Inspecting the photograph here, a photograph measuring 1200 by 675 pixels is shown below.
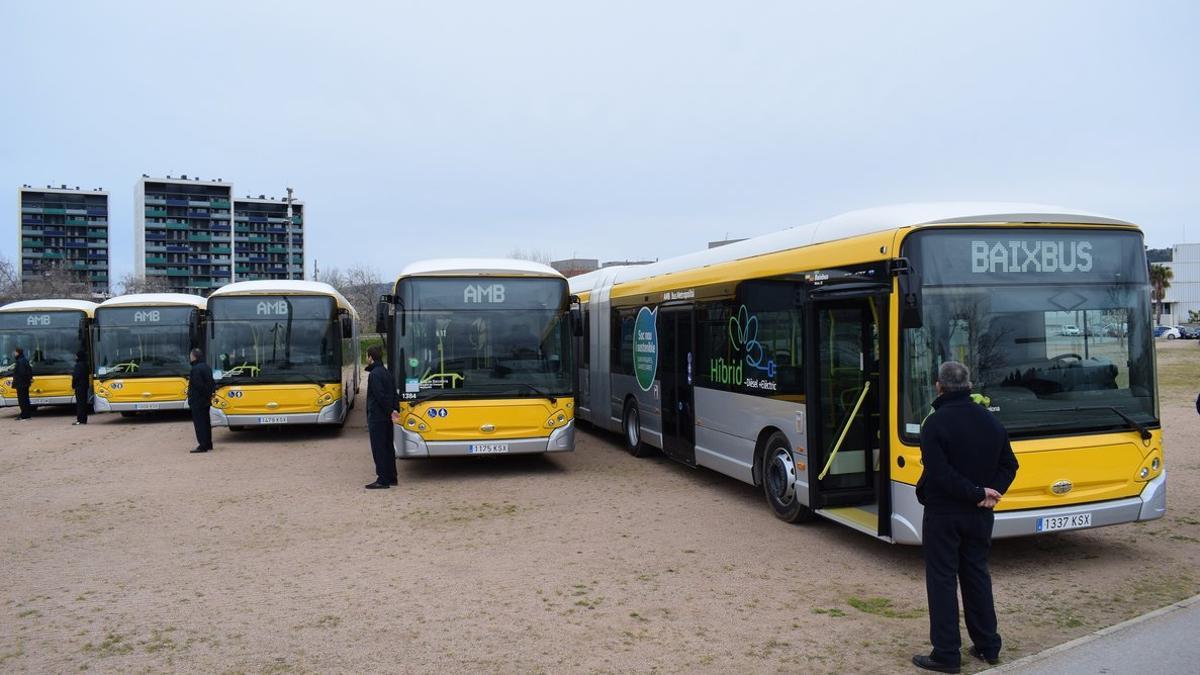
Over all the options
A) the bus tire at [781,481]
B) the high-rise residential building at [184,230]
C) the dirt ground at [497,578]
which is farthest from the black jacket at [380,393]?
the high-rise residential building at [184,230]

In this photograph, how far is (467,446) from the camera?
11.8m

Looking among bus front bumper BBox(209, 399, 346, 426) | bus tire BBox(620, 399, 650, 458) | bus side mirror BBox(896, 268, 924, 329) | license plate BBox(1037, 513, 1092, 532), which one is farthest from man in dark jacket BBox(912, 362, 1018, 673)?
bus front bumper BBox(209, 399, 346, 426)

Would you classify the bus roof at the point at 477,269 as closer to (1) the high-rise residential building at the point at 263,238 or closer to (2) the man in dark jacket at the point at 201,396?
(2) the man in dark jacket at the point at 201,396

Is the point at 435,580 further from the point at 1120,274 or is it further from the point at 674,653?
the point at 1120,274

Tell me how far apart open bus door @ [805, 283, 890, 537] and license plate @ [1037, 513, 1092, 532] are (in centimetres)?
142

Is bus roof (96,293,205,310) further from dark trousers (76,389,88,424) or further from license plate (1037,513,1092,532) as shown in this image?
license plate (1037,513,1092,532)

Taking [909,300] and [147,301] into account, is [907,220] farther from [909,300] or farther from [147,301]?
[147,301]

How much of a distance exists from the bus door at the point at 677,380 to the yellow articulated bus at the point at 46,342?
57.1 ft

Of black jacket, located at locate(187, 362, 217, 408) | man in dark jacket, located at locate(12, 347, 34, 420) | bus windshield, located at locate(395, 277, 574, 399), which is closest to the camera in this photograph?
bus windshield, located at locate(395, 277, 574, 399)

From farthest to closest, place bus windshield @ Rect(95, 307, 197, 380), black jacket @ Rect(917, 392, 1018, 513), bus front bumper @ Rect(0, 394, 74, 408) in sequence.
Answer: bus front bumper @ Rect(0, 394, 74, 408) → bus windshield @ Rect(95, 307, 197, 380) → black jacket @ Rect(917, 392, 1018, 513)

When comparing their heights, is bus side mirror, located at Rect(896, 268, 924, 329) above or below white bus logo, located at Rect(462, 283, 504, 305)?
below

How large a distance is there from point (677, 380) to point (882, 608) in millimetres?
6033

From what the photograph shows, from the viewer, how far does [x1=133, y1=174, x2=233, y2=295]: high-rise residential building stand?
13188cm

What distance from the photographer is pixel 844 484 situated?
828cm
